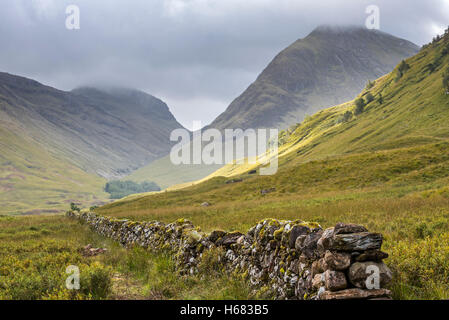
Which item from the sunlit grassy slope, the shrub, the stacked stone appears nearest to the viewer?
the stacked stone

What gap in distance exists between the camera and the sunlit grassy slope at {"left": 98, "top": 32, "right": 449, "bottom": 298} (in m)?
7.25

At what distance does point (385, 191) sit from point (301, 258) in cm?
2691

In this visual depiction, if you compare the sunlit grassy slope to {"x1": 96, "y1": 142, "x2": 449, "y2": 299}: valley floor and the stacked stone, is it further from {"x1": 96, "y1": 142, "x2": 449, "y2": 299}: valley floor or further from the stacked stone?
the stacked stone

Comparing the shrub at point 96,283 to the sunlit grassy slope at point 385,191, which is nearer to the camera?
the shrub at point 96,283

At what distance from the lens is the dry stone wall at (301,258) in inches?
178

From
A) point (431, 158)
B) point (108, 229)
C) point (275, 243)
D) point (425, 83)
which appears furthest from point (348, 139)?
point (275, 243)

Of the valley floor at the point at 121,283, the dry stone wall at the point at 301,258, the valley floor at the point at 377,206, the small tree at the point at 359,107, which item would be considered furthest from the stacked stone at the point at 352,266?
the small tree at the point at 359,107

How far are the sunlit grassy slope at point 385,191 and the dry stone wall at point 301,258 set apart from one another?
45.4 inches

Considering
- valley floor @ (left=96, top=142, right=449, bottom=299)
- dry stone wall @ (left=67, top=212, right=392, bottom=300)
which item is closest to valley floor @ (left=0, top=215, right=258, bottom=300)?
dry stone wall @ (left=67, top=212, right=392, bottom=300)

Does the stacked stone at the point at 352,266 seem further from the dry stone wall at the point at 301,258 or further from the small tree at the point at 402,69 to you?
the small tree at the point at 402,69

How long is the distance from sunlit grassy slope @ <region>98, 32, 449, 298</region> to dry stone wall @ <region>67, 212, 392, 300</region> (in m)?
1.15

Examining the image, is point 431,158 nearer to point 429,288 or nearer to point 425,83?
point 429,288

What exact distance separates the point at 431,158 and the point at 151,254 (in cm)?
4194

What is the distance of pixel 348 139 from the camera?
330 ft
